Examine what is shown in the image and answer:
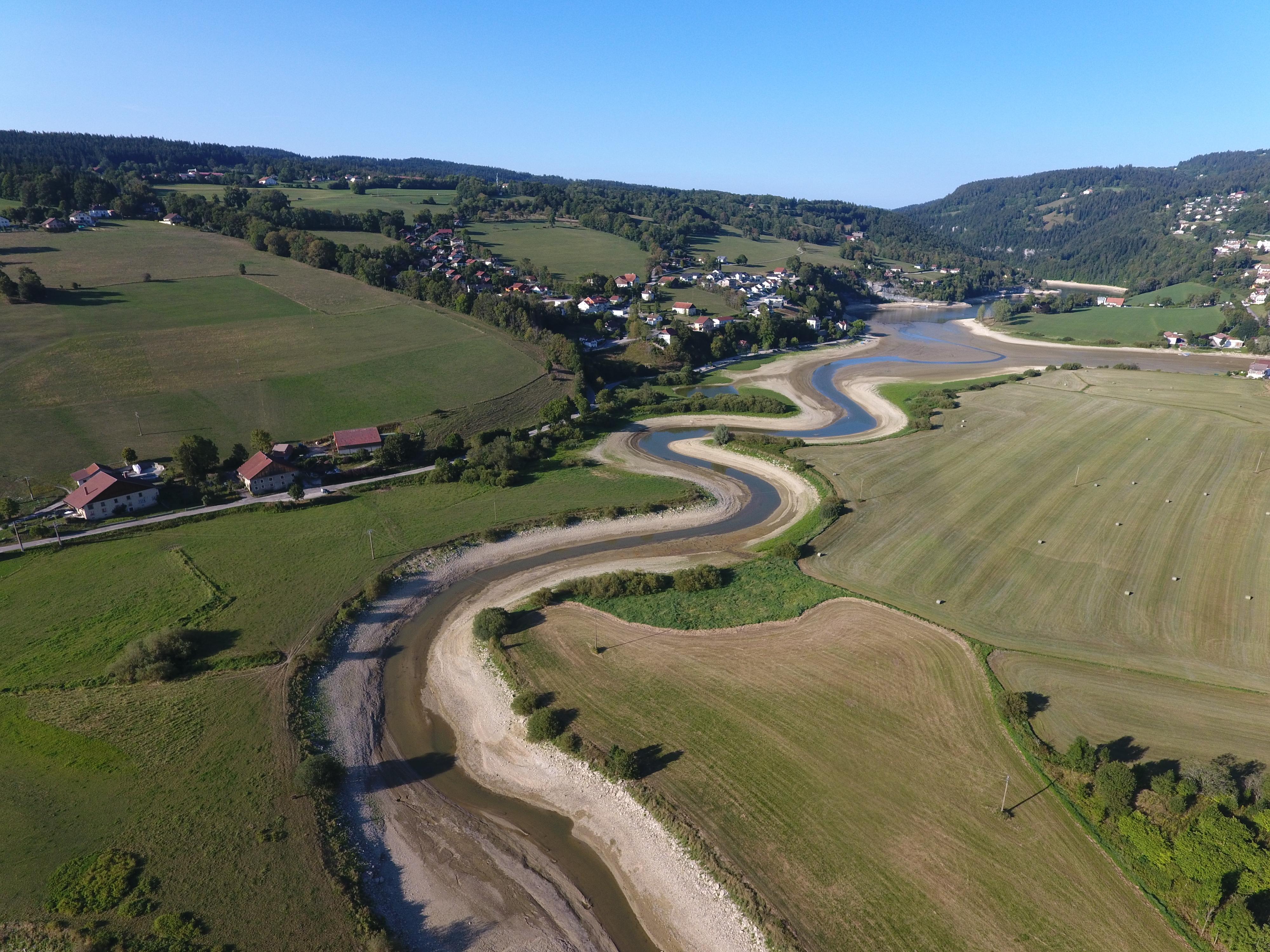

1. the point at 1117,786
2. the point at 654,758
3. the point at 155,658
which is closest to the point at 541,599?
the point at 654,758

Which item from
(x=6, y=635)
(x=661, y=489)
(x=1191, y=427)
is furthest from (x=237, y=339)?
(x=1191, y=427)

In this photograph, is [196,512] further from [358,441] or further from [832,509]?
[832,509]

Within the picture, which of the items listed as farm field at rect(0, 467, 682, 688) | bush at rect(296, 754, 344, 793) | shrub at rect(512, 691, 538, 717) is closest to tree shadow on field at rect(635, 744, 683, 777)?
shrub at rect(512, 691, 538, 717)

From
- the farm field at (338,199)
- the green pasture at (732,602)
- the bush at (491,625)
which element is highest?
the farm field at (338,199)

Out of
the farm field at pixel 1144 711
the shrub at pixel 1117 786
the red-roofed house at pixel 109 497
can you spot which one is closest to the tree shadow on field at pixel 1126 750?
the farm field at pixel 1144 711

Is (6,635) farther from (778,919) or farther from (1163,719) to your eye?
(1163,719)

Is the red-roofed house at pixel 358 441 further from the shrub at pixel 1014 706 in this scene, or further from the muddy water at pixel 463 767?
the shrub at pixel 1014 706

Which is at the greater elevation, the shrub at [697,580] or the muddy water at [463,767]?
the shrub at [697,580]
